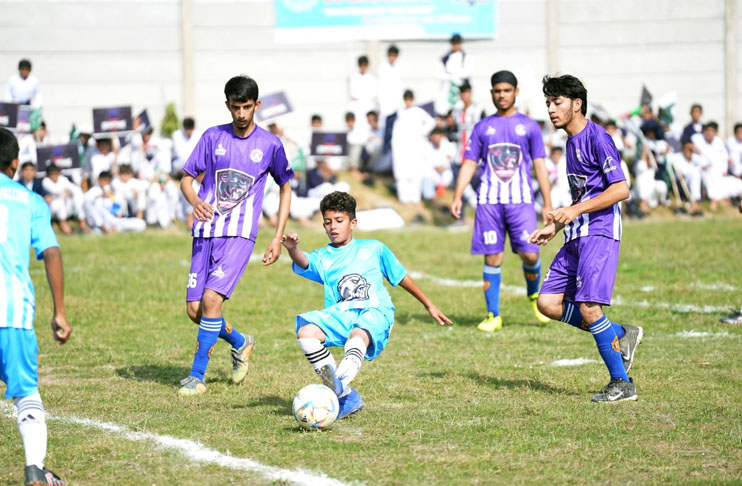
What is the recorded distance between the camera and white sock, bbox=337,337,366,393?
597 cm

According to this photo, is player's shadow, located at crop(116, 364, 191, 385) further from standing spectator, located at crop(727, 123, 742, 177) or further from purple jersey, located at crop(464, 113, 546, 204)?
standing spectator, located at crop(727, 123, 742, 177)

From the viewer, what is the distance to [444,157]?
20094 millimetres

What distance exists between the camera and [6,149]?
4.93m

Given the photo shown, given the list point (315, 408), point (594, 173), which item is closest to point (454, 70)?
point (594, 173)

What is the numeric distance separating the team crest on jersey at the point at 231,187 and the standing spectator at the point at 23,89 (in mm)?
13974

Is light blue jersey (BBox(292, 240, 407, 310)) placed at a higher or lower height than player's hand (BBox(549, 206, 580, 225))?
lower

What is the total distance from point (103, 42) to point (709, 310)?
54.4 feet

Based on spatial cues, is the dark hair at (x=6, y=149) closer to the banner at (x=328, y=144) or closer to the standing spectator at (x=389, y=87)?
the banner at (x=328, y=144)

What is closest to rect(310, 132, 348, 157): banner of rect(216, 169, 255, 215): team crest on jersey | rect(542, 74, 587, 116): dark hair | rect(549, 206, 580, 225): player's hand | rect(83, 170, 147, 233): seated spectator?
rect(83, 170, 147, 233): seated spectator

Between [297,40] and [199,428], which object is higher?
[297,40]

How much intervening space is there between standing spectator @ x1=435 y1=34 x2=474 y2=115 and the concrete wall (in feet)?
5.94

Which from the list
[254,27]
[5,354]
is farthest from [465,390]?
[254,27]

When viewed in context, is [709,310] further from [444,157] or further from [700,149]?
[700,149]

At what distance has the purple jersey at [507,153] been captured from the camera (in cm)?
991
